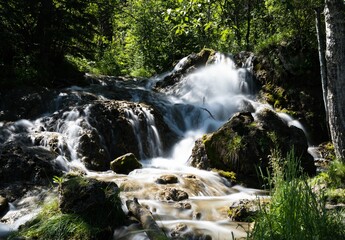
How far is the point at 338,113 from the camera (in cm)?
759

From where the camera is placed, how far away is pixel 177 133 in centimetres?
1304

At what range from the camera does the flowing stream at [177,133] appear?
20.7 ft

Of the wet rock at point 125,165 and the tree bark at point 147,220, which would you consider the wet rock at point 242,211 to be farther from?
the wet rock at point 125,165

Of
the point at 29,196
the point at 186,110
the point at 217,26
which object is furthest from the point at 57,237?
the point at 186,110

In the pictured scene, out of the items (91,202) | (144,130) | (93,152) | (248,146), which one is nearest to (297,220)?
(91,202)

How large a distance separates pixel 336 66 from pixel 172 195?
4.25 metres

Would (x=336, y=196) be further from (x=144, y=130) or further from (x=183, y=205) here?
(x=144, y=130)

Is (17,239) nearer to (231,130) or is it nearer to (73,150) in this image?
(73,150)

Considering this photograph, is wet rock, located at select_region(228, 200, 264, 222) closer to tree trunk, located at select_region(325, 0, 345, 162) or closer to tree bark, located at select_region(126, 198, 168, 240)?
tree bark, located at select_region(126, 198, 168, 240)

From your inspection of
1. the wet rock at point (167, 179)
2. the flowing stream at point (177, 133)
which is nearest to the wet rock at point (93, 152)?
the flowing stream at point (177, 133)

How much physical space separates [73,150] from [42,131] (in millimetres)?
1653

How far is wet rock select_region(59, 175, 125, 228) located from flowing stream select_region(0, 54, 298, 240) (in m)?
0.25

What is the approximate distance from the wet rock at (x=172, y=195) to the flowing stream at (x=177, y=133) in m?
0.06

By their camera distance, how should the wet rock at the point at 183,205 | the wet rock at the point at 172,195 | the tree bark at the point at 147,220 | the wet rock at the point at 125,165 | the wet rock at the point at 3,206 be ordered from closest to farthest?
the tree bark at the point at 147,220 → the wet rock at the point at 3,206 → the wet rock at the point at 183,205 → the wet rock at the point at 172,195 → the wet rock at the point at 125,165
